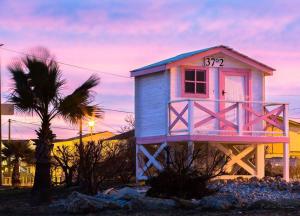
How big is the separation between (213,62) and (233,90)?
4.27ft

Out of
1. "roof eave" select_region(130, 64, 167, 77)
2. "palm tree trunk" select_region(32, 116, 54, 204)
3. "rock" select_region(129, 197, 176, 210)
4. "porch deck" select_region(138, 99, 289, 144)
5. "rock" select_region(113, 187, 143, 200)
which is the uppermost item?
"roof eave" select_region(130, 64, 167, 77)

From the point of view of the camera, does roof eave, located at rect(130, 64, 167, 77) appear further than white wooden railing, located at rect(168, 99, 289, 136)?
Yes

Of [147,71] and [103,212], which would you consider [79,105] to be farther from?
[103,212]

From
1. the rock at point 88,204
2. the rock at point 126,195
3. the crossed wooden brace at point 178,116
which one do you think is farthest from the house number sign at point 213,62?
the rock at point 88,204

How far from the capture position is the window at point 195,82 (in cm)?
2438

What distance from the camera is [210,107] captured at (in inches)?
964

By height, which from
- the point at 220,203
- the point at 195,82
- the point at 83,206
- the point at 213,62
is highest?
the point at 213,62

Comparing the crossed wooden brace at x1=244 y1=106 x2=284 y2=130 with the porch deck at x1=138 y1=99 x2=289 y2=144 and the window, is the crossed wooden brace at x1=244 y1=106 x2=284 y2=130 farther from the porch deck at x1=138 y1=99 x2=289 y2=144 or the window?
the window

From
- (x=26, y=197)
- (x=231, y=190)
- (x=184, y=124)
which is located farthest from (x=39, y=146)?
(x=231, y=190)

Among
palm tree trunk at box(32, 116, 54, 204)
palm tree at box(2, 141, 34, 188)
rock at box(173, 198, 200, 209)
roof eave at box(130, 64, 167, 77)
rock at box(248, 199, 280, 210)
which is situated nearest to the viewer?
rock at box(248, 199, 280, 210)

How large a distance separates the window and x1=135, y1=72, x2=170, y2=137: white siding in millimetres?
723

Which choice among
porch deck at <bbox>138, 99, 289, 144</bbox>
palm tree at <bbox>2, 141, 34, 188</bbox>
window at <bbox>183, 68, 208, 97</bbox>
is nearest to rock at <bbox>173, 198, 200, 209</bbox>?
porch deck at <bbox>138, 99, 289, 144</bbox>

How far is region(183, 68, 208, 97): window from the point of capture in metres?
24.4

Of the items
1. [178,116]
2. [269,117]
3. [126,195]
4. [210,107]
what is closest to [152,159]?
[178,116]
